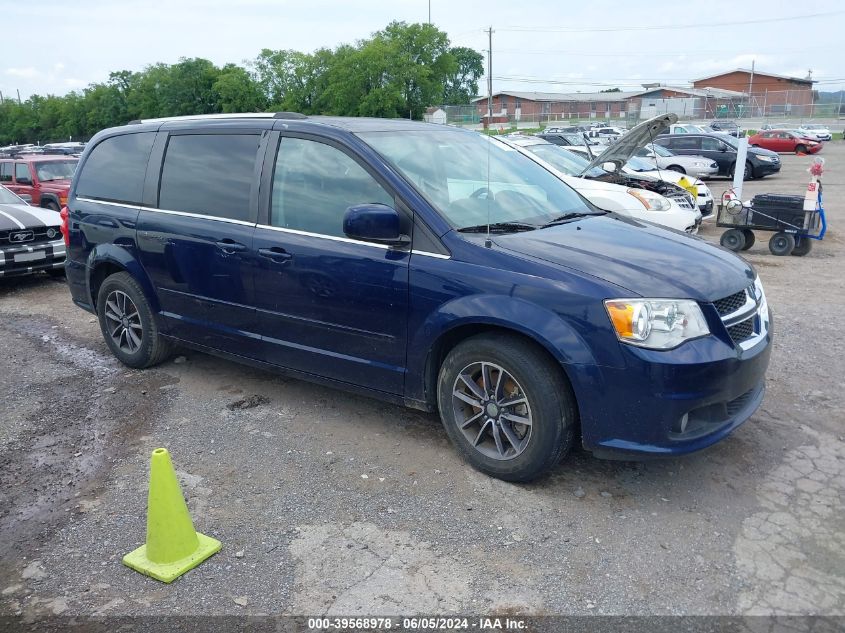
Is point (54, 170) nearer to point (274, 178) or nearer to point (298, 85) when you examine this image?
point (274, 178)

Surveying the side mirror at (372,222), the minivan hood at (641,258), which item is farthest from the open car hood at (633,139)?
the side mirror at (372,222)

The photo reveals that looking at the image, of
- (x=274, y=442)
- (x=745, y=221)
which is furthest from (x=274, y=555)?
(x=745, y=221)

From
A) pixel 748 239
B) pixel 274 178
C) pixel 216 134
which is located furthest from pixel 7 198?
pixel 748 239

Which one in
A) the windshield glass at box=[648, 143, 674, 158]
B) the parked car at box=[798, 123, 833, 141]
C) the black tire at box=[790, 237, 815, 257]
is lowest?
the black tire at box=[790, 237, 815, 257]

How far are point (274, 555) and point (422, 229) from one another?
6.06ft

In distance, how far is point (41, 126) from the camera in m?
81.6

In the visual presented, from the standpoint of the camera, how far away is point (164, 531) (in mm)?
3148

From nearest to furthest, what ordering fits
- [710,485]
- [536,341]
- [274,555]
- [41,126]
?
1. [274,555]
2. [536,341]
3. [710,485]
4. [41,126]

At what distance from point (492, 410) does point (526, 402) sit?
0.24 metres

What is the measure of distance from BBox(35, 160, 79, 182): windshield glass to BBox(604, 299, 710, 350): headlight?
45.8 feet

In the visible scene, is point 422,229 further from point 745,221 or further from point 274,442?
point 745,221

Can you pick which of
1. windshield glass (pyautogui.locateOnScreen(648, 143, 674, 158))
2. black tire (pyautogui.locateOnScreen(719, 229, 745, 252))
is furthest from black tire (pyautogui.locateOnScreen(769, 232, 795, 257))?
windshield glass (pyautogui.locateOnScreen(648, 143, 674, 158))

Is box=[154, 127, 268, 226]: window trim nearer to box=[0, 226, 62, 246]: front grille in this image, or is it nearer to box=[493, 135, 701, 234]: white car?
box=[0, 226, 62, 246]: front grille

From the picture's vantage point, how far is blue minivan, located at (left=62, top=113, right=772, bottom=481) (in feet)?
11.1
